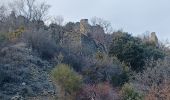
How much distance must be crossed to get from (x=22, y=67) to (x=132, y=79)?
781cm

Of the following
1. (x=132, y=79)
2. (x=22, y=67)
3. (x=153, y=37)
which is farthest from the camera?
(x=153, y=37)

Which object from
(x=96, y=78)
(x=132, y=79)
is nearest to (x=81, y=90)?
(x=96, y=78)

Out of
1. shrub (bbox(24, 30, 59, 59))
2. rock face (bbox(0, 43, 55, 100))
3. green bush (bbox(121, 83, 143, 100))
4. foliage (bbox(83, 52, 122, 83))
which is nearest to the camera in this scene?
green bush (bbox(121, 83, 143, 100))

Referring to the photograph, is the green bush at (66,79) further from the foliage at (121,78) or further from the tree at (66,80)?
the foliage at (121,78)

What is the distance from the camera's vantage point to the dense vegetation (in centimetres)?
2633

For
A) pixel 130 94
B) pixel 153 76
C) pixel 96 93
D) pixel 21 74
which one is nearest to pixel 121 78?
pixel 153 76

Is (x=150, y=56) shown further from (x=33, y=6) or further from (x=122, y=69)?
(x=33, y=6)

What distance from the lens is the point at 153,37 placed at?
53.6 metres

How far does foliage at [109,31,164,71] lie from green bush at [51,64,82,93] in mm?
11929

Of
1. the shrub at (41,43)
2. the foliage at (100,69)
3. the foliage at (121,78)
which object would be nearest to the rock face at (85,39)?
the shrub at (41,43)

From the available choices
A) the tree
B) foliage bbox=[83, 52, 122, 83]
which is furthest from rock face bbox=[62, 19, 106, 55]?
the tree

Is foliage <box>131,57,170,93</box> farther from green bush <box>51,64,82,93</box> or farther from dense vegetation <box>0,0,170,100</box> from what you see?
green bush <box>51,64,82,93</box>

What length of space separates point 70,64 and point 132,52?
7230 millimetres

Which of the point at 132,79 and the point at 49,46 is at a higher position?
the point at 49,46
